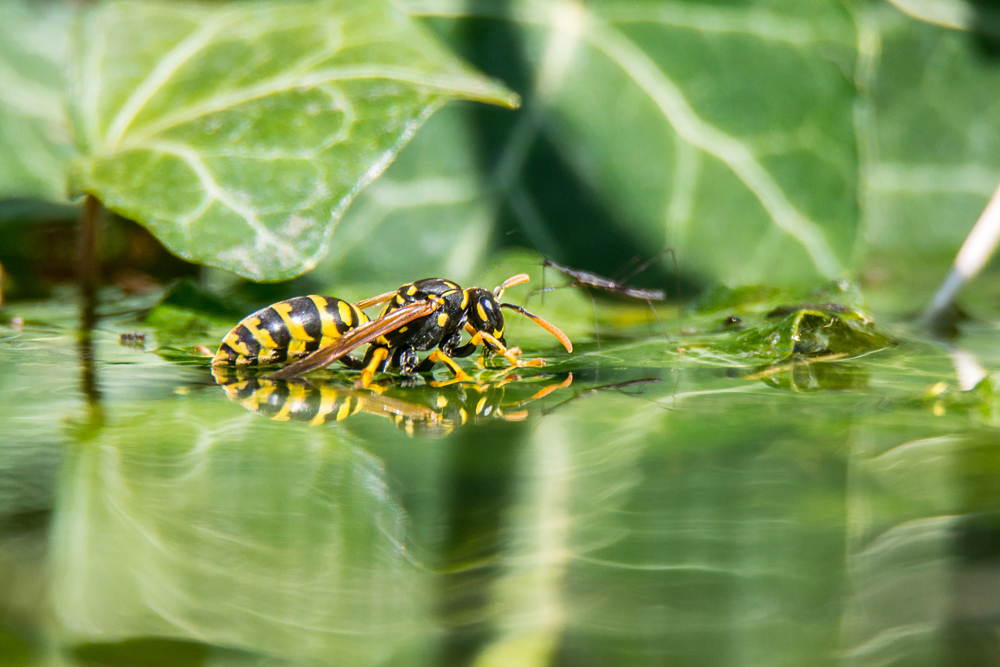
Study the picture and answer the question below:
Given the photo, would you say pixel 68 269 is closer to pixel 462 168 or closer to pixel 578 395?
pixel 462 168

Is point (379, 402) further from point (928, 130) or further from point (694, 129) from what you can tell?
point (928, 130)

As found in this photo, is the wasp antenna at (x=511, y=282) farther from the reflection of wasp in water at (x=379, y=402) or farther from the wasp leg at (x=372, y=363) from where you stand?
the reflection of wasp in water at (x=379, y=402)

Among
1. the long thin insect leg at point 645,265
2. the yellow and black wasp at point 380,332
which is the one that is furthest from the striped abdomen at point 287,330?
the long thin insect leg at point 645,265

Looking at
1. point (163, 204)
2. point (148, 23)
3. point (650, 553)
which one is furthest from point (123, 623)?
point (148, 23)

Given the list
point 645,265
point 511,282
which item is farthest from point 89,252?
point 645,265

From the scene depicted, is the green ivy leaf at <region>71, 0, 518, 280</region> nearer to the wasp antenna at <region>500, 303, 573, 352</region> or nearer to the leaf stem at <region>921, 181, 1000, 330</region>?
the wasp antenna at <region>500, 303, 573, 352</region>

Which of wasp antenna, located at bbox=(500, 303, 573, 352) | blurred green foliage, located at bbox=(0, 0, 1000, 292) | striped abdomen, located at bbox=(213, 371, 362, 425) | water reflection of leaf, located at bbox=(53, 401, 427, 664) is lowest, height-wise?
water reflection of leaf, located at bbox=(53, 401, 427, 664)

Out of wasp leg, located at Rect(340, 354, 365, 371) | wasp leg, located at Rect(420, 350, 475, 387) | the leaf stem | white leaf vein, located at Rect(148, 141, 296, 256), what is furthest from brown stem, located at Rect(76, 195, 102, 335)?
the leaf stem
